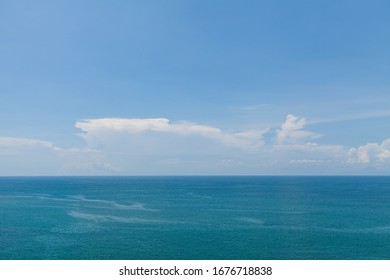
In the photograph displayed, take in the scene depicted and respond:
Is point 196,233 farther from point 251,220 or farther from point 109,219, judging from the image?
point 109,219

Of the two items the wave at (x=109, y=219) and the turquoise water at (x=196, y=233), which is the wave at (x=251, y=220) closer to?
the turquoise water at (x=196, y=233)

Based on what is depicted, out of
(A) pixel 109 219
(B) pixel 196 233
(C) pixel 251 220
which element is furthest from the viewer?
(A) pixel 109 219

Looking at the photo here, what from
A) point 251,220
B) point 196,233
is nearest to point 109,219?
point 196,233

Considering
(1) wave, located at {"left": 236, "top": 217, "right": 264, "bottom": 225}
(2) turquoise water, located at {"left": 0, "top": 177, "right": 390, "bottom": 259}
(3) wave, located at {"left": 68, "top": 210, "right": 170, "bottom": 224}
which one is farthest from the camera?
(3) wave, located at {"left": 68, "top": 210, "right": 170, "bottom": 224}

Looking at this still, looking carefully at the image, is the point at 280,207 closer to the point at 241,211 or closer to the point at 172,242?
the point at 241,211

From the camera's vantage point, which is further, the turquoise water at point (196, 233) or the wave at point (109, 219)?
the wave at point (109, 219)

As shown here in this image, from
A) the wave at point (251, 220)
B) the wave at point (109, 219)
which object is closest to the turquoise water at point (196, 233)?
the wave at point (109, 219)

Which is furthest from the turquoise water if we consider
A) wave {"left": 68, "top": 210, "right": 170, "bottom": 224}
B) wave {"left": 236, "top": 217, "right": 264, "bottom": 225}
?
wave {"left": 236, "top": 217, "right": 264, "bottom": 225}

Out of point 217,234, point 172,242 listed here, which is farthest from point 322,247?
point 172,242

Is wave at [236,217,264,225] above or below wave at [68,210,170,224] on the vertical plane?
above

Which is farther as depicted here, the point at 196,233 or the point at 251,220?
the point at 251,220

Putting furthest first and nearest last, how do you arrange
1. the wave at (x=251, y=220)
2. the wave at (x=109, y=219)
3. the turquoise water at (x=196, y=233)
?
1. the wave at (x=109, y=219)
2. the wave at (x=251, y=220)
3. the turquoise water at (x=196, y=233)

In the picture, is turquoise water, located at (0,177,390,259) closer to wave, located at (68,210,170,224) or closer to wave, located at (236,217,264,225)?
wave, located at (68,210,170,224)

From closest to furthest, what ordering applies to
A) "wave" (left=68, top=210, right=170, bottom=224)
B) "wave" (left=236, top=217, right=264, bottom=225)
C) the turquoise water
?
the turquoise water, "wave" (left=236, top=217, right=264, bottom=225), "wave" (left=68, top=210, right=170, bottom=224)
